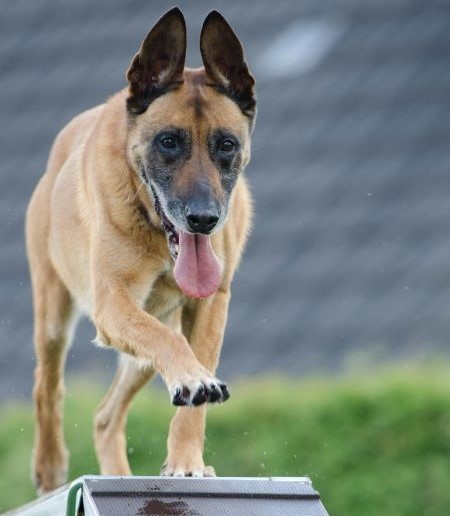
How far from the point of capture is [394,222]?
12016 mm

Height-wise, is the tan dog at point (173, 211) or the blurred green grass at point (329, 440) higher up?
the blurred green grass at point (329, 440)

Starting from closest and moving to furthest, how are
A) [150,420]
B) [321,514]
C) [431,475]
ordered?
[321,514] < [431,475] < [150,420]

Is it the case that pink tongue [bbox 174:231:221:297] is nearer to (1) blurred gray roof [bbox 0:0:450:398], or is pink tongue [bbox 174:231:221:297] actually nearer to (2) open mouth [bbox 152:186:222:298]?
(2) open mouth [bbox 152:186:222:298]

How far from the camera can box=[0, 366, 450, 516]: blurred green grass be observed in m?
9.35

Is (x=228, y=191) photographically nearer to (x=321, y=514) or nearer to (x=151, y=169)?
(x=151, y=169)

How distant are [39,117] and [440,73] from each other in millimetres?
3319

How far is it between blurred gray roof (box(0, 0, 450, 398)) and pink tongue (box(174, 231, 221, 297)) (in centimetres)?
470

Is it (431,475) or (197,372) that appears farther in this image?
(431,475)

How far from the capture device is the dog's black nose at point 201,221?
19.8 feet

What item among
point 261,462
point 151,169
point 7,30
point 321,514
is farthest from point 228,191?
point 7,30

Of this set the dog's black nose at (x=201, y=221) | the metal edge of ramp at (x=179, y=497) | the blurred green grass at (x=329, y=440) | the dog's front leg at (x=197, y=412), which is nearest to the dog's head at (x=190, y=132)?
the dog's black nose at (x=201, y=221)

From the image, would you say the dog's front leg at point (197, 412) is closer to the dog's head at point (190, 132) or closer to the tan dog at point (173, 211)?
the tan dog at point (173, 211)

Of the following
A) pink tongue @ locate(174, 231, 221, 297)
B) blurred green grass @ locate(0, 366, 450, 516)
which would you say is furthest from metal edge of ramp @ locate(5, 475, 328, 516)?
blurred green grass @ locate(0, 366, 450, 516)

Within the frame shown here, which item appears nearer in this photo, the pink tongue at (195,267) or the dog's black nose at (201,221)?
the dog's black nose at (201,221)
